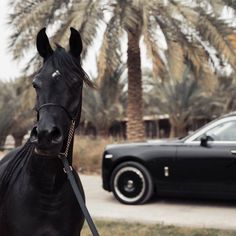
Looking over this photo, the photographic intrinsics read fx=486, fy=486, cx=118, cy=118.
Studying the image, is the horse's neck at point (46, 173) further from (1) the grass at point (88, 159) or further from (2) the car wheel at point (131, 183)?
(1) the grass at point (88, 159)

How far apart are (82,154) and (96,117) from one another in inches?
449

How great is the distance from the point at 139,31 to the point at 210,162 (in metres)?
7.07

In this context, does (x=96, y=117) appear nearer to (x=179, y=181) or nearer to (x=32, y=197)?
(x=179, y=181)

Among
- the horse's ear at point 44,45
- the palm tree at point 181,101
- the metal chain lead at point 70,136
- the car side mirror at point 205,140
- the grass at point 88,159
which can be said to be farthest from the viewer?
the palm tree at point 181,101

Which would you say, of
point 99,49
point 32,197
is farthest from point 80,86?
point 99,49

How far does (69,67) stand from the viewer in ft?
9.30

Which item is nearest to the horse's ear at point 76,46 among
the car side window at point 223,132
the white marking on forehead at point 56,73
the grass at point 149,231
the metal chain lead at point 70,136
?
the white marking on forehead at point 56,73

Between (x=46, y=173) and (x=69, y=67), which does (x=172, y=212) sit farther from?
(x=69, y=67)

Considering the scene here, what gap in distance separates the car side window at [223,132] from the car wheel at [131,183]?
48.9 inches

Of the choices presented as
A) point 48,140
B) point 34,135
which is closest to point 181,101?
point 34,135

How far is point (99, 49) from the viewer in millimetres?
13484

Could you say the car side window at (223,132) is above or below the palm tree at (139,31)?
below

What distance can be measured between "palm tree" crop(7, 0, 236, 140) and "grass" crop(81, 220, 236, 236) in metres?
7.17

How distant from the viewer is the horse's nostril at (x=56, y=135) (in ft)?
8.10
